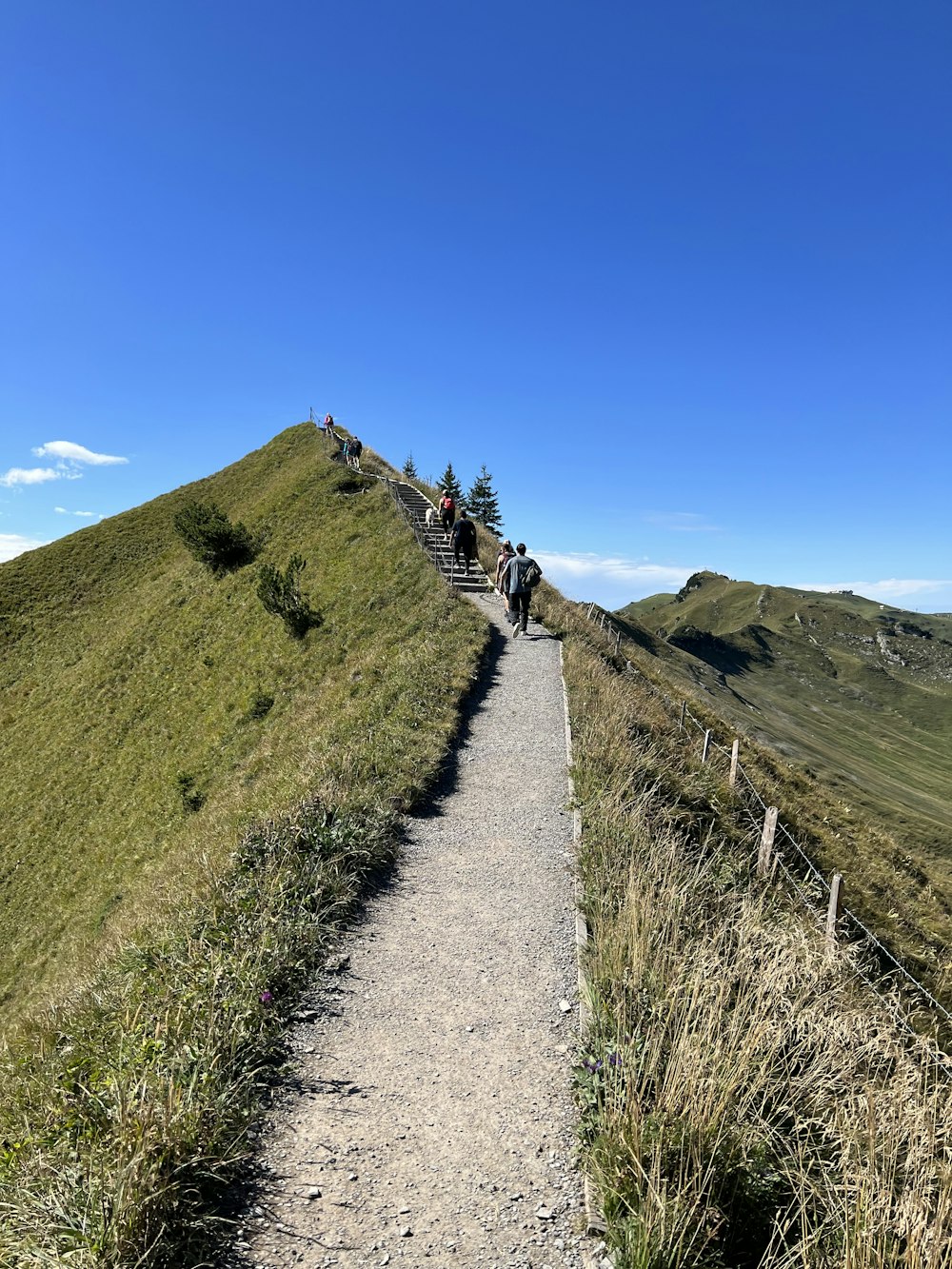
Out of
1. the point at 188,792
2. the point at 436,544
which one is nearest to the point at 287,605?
the point at 436,544

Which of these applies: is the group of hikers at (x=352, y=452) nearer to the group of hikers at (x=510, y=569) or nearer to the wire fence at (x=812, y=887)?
the group of hikers at (x=510, y=569)

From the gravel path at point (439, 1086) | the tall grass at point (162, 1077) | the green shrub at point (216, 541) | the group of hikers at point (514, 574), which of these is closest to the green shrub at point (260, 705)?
the group of hikers at point (514, 574)

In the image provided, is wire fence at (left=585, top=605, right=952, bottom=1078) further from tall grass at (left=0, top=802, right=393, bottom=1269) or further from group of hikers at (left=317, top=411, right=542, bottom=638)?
group of hikers at (left=317, top=411, right=542, bottom=638)

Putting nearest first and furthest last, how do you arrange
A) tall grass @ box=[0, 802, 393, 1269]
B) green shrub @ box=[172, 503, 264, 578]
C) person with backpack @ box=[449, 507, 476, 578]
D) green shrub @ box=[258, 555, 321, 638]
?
tall grass @ box=[0, 802, 393, 1269], person with backpack @ box=[449, 507, 476, 578], green shrub @ box=[258, 555, 321, 638], green shrub @ box=[172, 503, 264, 578]

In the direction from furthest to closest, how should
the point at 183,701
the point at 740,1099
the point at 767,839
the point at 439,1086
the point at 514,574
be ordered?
the point at 183,701 → the point at 514,574 → the point at 767,839 → the point at 439,1086 → the point at 740,1099

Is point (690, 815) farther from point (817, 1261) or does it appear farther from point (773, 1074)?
point (817, 1261)

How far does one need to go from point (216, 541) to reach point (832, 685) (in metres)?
143

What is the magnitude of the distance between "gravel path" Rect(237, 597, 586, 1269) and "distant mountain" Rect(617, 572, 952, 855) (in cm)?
4541

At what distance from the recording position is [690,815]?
9875 millimetres

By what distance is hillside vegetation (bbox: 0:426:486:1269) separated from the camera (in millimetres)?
3104

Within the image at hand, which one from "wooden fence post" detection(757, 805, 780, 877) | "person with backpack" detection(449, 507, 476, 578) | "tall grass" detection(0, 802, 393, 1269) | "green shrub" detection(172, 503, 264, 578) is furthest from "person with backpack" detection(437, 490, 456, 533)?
"tall grass" detection(0, 802, 393, 1269)

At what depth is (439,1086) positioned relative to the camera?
4070 millimetres

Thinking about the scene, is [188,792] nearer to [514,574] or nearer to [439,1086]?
[514,574]

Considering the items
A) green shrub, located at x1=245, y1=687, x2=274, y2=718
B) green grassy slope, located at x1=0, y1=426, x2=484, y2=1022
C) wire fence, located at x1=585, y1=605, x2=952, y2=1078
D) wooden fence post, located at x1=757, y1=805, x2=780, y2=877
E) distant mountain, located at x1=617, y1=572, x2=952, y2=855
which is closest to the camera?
wire fence, located at x1=585, y1=605, x2=952, y2=1078
